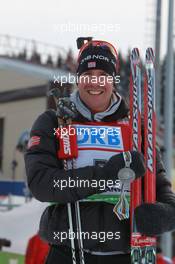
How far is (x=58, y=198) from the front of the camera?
201 centimetres

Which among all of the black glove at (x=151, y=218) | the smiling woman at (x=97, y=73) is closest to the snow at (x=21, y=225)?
the smiling woman at (x=97, y=73)

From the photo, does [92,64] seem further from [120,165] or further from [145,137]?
[120,165]

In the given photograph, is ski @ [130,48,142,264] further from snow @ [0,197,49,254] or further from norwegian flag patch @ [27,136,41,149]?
snow @ [0,197,49,254]

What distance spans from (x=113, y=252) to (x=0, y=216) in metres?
3.36

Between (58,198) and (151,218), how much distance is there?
31 centimetres

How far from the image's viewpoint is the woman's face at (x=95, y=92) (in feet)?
7.10

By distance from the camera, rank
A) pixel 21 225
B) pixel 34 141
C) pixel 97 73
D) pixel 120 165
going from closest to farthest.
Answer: pixel 120 165 → pixel 34 141 → pixel 97 73 → pixel 21 225

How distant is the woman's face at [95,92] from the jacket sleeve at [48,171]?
14cm

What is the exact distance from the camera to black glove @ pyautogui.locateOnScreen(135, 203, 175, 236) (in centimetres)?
200

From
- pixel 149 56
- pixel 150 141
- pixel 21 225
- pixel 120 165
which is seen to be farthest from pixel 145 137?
pixel 21 225

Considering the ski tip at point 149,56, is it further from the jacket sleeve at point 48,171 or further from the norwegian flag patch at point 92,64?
the jacket sleeve at point 48,171

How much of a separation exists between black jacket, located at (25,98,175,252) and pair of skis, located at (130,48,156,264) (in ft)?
0.17

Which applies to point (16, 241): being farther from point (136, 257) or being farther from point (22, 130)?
point (22, 130)

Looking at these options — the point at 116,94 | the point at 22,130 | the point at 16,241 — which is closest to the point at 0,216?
the point at 16,241
